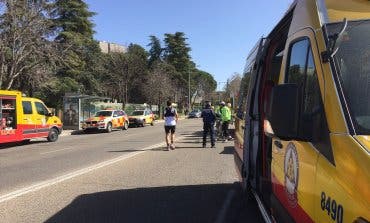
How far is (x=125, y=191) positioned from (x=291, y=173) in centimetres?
586

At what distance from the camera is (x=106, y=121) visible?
35.7 meters

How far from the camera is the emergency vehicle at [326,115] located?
8.88 feet

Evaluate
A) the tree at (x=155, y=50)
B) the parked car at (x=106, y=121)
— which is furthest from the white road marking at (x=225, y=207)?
the tree at (x=155, y=50)

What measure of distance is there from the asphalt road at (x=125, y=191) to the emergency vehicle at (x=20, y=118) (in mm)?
7827

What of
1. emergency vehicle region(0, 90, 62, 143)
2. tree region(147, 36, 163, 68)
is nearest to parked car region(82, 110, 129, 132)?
emergency vehicle region(0, 90, 62, 143)

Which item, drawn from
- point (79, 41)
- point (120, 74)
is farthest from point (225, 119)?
point (120, 74)

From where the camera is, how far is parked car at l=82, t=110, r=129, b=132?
35.2 meters

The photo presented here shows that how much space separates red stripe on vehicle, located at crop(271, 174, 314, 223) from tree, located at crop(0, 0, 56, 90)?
2898 centimetres

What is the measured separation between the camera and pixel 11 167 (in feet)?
45.6

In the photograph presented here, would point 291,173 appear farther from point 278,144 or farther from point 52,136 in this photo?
point 52,136

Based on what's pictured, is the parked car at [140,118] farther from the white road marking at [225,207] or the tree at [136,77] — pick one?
the white road marking at [225,207]

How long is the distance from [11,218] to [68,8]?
52.0 m

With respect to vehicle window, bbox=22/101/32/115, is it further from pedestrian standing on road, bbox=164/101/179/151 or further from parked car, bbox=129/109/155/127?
parked car, bbox=129/109/155/127

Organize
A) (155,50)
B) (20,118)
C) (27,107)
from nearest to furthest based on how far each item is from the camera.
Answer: (20,118) < (27,107) < (155,50)
